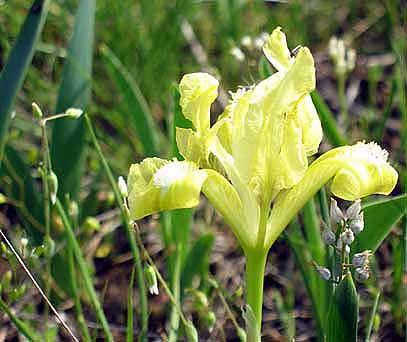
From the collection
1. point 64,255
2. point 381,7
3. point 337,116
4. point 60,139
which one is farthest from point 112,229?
point 381,7

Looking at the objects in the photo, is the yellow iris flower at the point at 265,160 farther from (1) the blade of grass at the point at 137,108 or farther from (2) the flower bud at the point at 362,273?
(1) the blade of grass at the point at 137,108

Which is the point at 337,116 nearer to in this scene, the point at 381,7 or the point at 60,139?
the point at 381,7

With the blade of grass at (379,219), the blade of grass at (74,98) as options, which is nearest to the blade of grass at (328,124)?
the blade of grass at (379,219)

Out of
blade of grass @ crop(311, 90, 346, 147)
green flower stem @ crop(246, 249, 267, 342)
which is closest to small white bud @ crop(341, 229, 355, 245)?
green flower stem @ crop(246, 249, 267, 342)

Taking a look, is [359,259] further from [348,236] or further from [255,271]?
[255,271]

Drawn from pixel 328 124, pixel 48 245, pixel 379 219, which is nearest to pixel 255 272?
pixel 379 219
